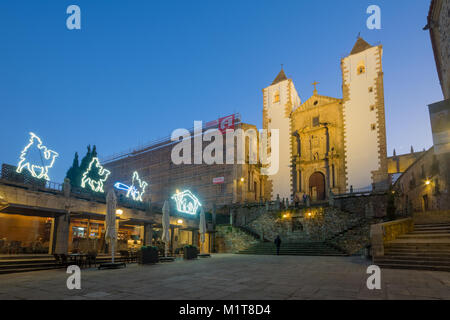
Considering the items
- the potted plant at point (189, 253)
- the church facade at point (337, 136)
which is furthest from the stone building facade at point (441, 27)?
the potted plant at point (189, 253)

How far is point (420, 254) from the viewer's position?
11500 mm

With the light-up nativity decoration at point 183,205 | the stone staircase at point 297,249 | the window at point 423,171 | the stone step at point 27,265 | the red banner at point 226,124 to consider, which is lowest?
the stone staircase at point 297,249

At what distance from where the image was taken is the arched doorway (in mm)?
33312

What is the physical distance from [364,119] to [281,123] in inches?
387

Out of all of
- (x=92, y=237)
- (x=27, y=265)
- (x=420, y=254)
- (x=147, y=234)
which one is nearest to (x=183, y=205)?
(x=147, y=234)

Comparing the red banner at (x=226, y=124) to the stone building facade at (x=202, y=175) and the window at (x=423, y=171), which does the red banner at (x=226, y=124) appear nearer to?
the stone building facade at (x=202, y=175)

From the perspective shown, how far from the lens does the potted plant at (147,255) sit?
14438 millimetres

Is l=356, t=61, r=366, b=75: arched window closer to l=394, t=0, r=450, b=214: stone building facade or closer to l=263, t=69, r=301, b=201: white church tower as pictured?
l=263, t=69, r=301, b=201: white church tower

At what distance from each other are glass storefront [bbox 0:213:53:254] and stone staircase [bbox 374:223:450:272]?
19.1m

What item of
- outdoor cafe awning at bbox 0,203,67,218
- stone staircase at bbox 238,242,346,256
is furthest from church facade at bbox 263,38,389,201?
outdoor cafe awning at bbox 0,203,67,218

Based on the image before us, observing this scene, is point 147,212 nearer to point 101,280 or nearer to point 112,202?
point 112,202

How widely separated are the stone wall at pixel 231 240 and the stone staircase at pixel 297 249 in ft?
4.56
